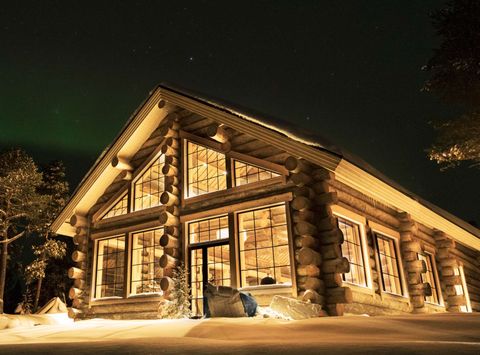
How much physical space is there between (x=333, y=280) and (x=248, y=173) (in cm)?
345

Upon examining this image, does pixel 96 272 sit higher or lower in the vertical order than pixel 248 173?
lower

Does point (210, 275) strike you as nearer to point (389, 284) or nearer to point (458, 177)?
point (389, 284)

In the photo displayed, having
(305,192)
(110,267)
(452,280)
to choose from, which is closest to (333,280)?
(305,192)

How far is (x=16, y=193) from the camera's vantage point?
23.0 m

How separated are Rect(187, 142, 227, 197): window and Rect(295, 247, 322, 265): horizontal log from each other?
322cm

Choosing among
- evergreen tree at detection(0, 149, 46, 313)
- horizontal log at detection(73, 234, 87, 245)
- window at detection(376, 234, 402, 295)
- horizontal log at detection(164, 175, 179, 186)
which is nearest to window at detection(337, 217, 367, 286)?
window at detection(376, 234, 402, 295)

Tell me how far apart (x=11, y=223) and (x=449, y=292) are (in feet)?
69.1

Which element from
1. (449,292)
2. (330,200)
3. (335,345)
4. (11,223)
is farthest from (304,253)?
(11,223)

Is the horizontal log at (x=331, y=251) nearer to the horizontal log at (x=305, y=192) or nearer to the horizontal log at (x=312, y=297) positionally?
the horizontal log at (x=312, y=297)

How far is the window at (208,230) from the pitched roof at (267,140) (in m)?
2.67

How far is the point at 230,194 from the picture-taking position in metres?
10.8

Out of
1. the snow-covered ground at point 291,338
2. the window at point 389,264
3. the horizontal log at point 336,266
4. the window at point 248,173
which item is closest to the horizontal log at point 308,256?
the horizontal log at point 336,266

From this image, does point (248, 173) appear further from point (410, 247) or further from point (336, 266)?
point (410, 247)

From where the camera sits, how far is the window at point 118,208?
1330cm
